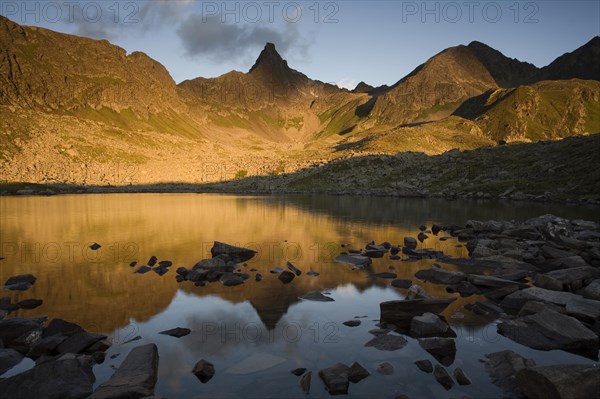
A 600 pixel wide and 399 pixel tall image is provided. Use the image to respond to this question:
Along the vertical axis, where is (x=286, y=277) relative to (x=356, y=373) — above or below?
below

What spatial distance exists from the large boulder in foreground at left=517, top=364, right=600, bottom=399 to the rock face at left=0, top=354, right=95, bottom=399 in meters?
10.5

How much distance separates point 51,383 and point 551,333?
14506mm

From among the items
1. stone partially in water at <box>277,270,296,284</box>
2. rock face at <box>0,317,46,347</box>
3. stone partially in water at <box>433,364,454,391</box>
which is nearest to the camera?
stone partially in water at <box>433,364,454,391</box>

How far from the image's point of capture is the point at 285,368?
1052cm

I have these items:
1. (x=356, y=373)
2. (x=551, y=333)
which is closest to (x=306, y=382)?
(x=356, y=373)

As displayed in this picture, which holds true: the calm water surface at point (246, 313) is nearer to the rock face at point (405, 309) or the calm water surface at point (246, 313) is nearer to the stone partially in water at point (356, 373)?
the stone partially in water at point (356, 373)

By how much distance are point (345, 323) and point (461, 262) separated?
12.5m

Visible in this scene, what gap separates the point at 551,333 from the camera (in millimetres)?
12188

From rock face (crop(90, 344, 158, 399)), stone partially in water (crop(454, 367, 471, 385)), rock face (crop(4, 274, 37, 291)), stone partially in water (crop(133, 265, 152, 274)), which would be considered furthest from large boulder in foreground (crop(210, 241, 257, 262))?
stone partially in water (crop(454, 367, 471, 385))

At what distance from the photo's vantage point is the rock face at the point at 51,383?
28.5 ft

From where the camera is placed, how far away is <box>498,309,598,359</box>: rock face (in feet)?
38.2

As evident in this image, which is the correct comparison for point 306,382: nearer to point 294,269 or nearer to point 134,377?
point 134,377

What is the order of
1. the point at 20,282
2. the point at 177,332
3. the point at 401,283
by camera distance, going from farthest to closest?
the point at 401,283 → the point at 20,282 → the point at 177,332

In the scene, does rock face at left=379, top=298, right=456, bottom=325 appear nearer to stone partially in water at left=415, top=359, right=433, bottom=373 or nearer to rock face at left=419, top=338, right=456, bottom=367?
rock face at left=419, top=338, right=456, bottom=367
